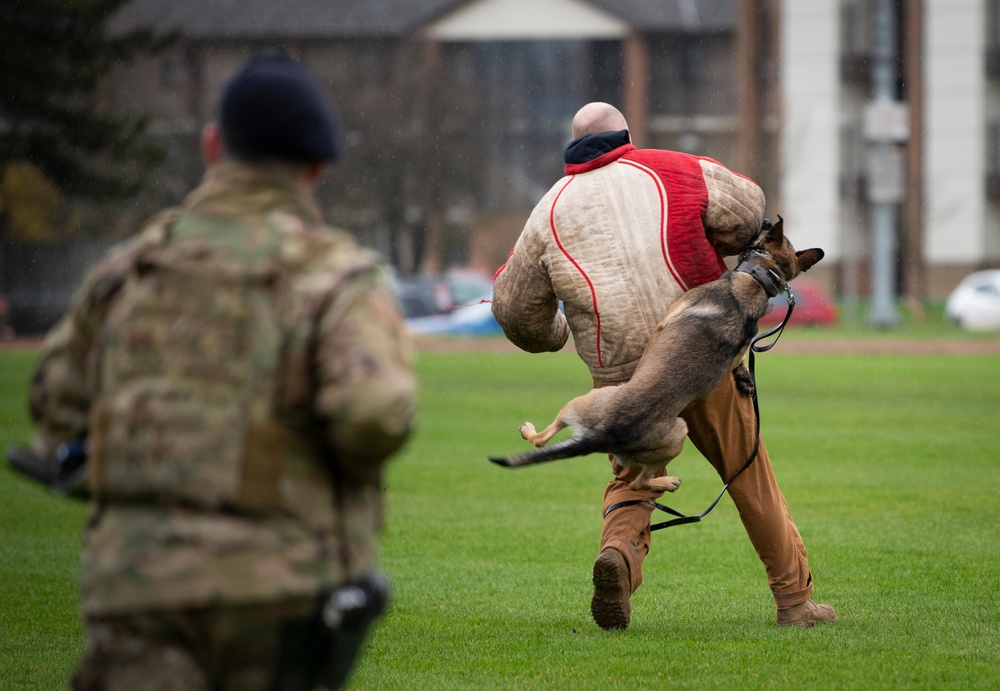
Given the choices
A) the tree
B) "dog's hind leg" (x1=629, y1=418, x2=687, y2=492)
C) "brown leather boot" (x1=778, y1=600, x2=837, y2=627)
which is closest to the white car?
the tree

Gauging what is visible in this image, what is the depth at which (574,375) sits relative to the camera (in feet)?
75.7

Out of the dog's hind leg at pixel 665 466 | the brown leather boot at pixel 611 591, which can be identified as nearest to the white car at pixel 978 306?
the brown leather boot at pixel 611 591

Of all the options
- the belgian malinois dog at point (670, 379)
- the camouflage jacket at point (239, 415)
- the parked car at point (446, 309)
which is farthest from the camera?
the parked car at point (446, 309)

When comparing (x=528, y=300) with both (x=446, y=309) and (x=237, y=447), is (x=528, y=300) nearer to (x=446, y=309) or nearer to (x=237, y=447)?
(x=237, y=447)

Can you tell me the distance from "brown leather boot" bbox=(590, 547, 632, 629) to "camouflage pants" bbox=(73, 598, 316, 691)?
3.09 m

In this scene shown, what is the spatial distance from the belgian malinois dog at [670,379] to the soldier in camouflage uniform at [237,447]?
A: 231 cm

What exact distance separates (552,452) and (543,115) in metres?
62.1

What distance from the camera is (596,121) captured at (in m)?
5.77

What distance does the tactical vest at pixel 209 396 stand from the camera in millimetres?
2730

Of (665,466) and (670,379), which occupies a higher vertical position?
(670,379)

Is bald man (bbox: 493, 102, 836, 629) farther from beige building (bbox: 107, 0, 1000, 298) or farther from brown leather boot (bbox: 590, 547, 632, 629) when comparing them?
beige building (bbox: 107, 0, 1000, 298)

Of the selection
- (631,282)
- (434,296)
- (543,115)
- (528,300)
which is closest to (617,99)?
→ (543,115)

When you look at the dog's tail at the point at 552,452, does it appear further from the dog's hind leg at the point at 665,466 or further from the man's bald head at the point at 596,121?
the man's bald head at the point at 596,121

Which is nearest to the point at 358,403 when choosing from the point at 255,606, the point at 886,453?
the point at 255,606
